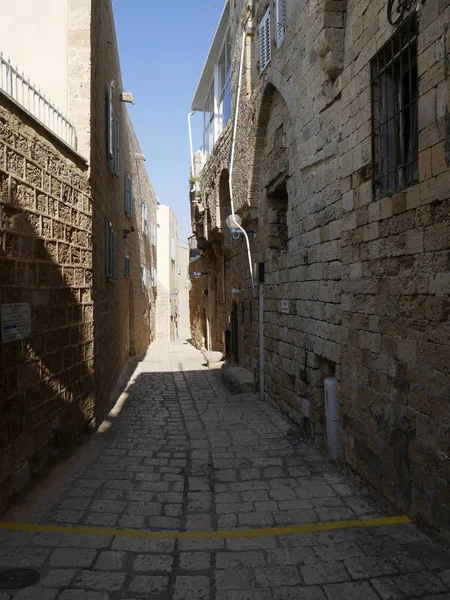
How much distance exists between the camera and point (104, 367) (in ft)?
24.2

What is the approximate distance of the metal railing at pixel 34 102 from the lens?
14.4 feet

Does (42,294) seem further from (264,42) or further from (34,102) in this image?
(264,42)

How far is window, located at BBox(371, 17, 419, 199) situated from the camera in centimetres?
377

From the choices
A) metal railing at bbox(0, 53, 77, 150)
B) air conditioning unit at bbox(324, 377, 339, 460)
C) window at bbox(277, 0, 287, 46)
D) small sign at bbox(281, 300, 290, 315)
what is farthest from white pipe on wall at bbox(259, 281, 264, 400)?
metal railing at bbox(0, 53, 77, 150)

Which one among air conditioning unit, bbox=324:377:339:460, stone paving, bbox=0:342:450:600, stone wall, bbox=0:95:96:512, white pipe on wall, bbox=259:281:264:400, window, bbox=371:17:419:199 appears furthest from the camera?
white pipe on wall, bbox=259:281:264:400

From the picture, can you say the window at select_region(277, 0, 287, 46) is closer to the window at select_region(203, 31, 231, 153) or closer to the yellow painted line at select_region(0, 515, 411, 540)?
the window at select_region(203, 31, 231, 153)

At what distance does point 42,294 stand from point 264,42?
604 centimetres

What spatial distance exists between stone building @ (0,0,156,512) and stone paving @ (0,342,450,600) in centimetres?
61

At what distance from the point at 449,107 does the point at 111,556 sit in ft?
Answer: 11.9

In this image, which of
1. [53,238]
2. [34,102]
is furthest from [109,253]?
[34,102]

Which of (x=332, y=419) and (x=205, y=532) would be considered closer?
(x=205, y=532)

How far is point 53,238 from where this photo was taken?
4.98m

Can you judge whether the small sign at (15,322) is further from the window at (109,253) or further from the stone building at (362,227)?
the window at (109,253)

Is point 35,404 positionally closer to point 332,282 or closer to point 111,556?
point 111,556
